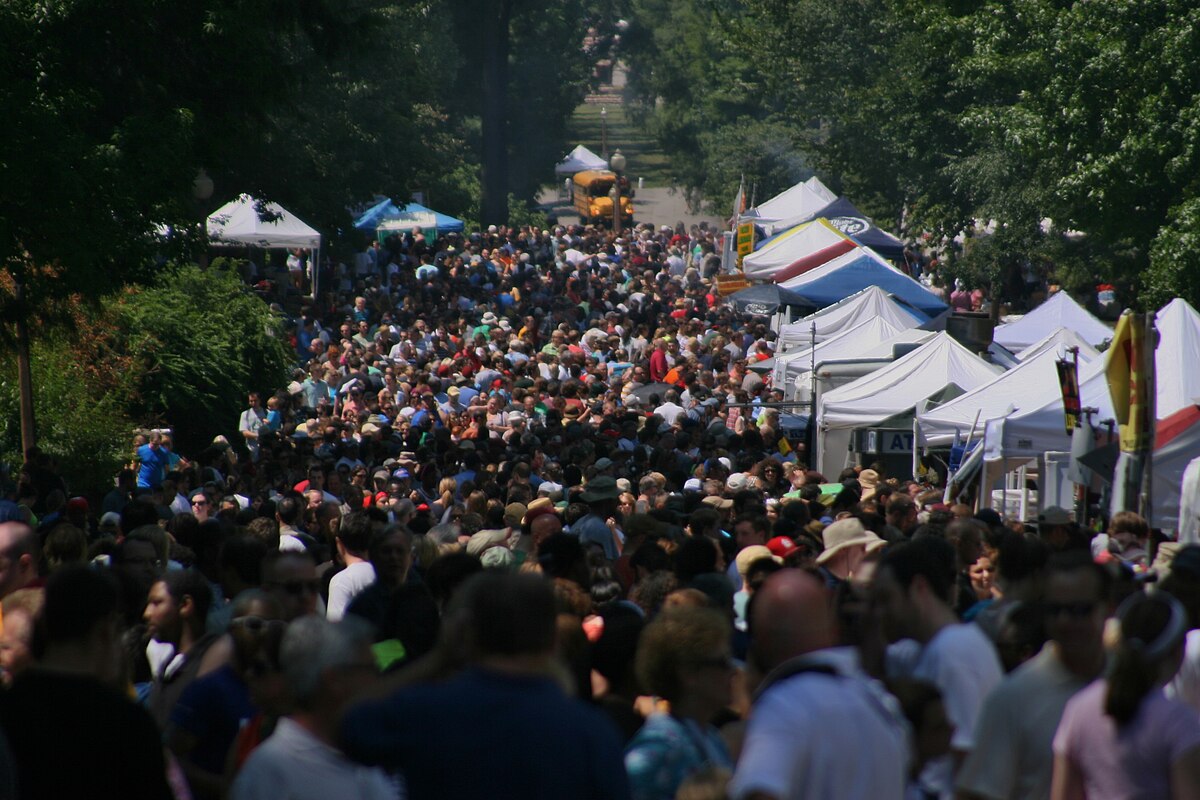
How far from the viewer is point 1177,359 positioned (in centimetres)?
1410

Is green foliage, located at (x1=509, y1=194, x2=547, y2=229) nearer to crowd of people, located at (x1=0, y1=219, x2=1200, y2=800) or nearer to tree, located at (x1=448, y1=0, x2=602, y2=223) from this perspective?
tree, located at (x1=448, y1=0, x2=602, y2=223)

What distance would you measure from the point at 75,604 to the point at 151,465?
1143 centimetres

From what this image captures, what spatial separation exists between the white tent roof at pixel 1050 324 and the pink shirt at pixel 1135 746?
2037cm

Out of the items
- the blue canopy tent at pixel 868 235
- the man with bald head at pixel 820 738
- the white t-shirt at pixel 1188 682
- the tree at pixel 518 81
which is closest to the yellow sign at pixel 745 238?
the blue canopy tent at pixel 868 235

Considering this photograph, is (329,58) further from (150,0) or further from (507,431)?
(507,431)

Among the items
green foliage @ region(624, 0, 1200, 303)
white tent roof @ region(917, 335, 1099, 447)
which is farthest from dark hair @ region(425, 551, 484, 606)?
green foliage @ region(624, 0, 1200, 303)

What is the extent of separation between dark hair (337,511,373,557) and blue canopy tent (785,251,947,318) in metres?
20.0

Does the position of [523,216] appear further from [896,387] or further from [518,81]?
[896,387]

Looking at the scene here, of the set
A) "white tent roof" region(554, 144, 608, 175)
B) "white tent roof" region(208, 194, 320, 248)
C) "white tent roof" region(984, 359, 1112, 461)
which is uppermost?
"white tent roof" region(554, 144, 608, 175)

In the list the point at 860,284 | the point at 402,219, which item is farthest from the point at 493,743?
the point at 402,219

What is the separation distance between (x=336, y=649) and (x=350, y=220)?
29967 mm

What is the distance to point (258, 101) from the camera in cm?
1545

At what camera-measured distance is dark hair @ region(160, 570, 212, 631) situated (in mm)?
5926

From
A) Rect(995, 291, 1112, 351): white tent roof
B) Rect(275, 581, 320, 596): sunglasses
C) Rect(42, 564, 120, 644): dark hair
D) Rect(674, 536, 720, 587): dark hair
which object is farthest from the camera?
Rect(995, 291, 1112, 351): white tent roof
